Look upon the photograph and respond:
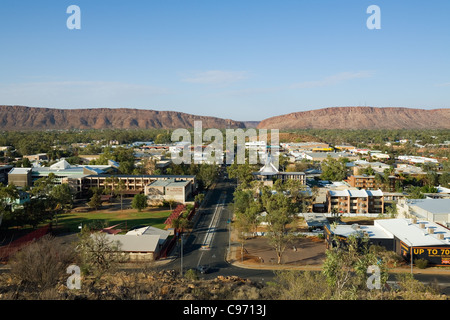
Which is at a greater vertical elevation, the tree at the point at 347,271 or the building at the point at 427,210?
the tree at the point at 347,271

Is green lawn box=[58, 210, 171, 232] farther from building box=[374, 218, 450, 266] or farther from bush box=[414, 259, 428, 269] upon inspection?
bush box=[414, 259, 428, 269]

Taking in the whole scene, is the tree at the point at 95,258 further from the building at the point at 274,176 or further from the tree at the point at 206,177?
the building at the point at 274,176

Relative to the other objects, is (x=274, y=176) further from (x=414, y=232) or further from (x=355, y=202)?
(x=414, y=232)

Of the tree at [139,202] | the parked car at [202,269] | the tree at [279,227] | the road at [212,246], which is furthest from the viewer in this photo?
the tree at [139,202]

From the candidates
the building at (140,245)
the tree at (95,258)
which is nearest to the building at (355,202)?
the building at (140,245)

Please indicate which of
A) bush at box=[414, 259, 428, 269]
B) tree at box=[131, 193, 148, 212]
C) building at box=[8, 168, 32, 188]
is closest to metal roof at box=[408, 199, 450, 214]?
bush at box=[414, 259, 428, 269]
